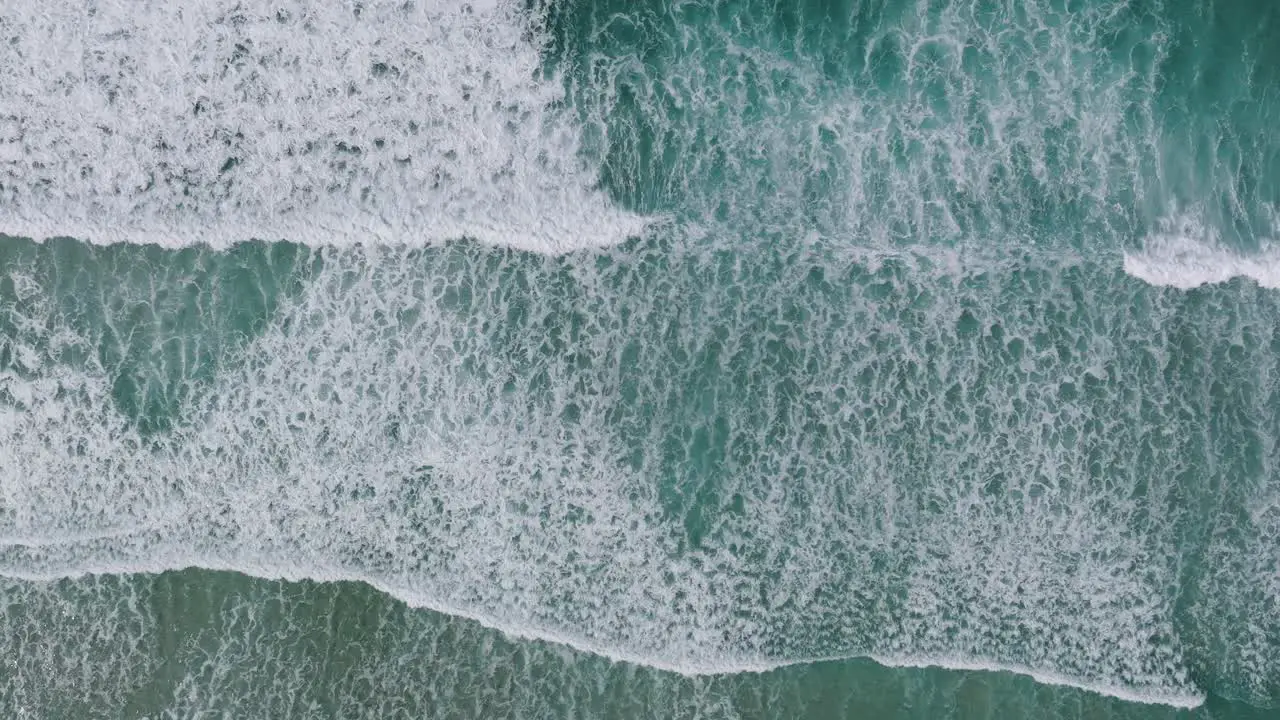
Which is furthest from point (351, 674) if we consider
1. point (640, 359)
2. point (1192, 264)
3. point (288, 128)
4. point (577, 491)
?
point (1192, 264)

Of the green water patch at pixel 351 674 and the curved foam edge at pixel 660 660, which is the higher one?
the curved foam edge at pixel 660 660

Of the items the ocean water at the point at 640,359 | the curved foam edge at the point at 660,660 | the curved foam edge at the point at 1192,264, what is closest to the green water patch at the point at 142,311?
the ocean water at the point at 640,359

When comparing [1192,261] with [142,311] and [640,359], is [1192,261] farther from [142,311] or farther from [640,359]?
[142,311]

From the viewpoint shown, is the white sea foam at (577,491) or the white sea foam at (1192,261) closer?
the white sea foam at (577,491)

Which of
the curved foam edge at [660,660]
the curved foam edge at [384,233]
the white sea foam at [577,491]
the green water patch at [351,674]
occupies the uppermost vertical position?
the curved foam edge at [384,233]

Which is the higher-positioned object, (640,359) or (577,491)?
(640,359)

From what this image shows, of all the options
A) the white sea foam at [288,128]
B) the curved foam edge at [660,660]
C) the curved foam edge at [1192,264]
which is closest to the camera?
the curved foam edge at [660,660]

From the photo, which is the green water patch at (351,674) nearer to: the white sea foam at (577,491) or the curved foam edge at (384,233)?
the white sea foam at (577,491)
